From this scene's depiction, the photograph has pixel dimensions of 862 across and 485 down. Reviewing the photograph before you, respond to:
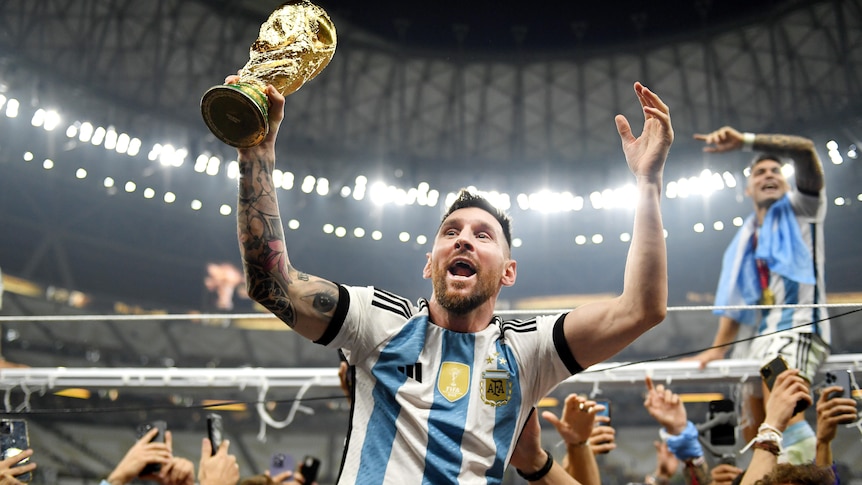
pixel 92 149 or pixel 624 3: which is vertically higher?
pixel 624 3

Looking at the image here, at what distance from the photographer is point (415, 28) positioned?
38.3 feet

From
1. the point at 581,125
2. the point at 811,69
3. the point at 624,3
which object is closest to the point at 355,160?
the point at 581,125

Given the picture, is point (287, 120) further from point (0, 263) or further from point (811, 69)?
point (811, 69)

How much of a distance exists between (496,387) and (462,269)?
0.35 m

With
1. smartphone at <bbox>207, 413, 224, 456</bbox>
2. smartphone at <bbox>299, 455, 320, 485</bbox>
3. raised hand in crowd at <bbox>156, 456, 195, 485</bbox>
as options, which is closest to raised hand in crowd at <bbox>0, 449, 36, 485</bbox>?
raised hand in crowd at <bbox>156, 456, 195, 485</bbox>

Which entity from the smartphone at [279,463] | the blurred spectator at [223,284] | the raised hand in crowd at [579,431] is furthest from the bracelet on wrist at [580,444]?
the blurred spectator at [223,284]

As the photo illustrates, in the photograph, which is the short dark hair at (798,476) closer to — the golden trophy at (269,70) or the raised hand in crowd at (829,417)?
the raised hand in crowd at (829,417)

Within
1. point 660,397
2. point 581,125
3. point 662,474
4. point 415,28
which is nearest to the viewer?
point 660,397

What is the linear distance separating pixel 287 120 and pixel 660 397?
11232 millimetres

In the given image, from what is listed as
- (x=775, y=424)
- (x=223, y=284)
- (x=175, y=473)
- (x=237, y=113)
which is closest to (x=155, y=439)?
(x=175, y=473)

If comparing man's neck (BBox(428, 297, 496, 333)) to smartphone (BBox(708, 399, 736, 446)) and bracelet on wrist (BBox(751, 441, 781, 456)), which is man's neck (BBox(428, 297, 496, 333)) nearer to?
bracelet on wrist (BBox(751, 441, 781, 456))

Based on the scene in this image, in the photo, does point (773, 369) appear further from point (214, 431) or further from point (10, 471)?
point (10, 471)

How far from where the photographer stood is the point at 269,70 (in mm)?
2004

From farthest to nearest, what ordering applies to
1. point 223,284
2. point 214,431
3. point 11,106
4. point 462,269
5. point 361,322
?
point 223,284 → point 11,106 → point 214,431 → point 462,269 → point 361,322
